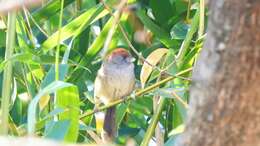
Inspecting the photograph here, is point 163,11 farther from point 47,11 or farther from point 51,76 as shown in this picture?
point 51,76

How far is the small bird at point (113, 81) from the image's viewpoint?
2.11m

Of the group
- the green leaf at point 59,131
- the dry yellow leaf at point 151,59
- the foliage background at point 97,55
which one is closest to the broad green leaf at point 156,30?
the foliage background at point 97,55

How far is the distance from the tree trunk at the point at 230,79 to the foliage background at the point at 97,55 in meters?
0.86

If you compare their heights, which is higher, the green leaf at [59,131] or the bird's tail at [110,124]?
the green leaf at [59,131]

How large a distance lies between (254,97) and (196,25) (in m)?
1.02

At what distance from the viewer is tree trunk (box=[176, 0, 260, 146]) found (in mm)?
590

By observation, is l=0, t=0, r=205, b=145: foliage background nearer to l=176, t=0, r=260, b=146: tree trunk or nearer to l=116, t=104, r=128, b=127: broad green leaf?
l=116, t=104, r=128, b=127: broad green leaf

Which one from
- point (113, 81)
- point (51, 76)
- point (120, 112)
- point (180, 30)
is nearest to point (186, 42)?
point (51, 76)

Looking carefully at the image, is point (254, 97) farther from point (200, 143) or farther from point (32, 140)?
point (32, 140)

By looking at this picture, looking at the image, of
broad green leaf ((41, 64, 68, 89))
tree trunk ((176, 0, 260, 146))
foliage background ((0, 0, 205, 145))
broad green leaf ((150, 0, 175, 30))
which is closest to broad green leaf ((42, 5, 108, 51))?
foliage background ((0, 0, 205, 145))

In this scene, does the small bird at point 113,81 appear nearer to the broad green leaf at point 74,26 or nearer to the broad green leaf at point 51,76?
the broad green leaf at point 74,26

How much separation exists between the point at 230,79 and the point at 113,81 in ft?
5.78

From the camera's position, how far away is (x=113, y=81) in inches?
92.6

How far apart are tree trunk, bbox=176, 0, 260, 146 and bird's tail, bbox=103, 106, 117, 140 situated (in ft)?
4.72
